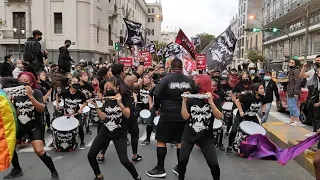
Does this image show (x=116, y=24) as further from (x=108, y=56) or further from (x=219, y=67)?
(x=219, y=67)

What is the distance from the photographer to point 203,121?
4633mm

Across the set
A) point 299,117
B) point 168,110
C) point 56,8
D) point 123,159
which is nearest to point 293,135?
point 299,117

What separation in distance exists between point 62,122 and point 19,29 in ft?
100

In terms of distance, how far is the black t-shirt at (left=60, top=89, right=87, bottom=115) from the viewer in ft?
24.2

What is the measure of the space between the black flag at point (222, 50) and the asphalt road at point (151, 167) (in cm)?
436

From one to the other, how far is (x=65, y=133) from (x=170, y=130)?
2540 mm

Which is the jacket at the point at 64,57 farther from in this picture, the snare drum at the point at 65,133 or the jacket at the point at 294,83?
the jacket at the point at 294,83

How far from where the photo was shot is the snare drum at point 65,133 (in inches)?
272

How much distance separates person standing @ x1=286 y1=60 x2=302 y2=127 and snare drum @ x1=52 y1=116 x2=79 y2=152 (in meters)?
6.07

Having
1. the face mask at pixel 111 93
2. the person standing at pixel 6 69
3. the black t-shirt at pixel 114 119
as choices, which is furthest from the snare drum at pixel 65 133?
the person standing at pixel 6 69

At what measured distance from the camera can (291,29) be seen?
50.6 metres

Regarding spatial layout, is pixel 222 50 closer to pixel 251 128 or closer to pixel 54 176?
pixel 251 128

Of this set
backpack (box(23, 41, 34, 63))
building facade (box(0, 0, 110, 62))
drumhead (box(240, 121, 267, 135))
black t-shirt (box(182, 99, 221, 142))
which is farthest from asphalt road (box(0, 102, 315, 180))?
building facade (box(0, 0, 110, 62))

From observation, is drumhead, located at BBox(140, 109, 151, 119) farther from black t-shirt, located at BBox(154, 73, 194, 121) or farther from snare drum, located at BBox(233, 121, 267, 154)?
black t-shirt, located at BBox(154, 73, 194, 121)
